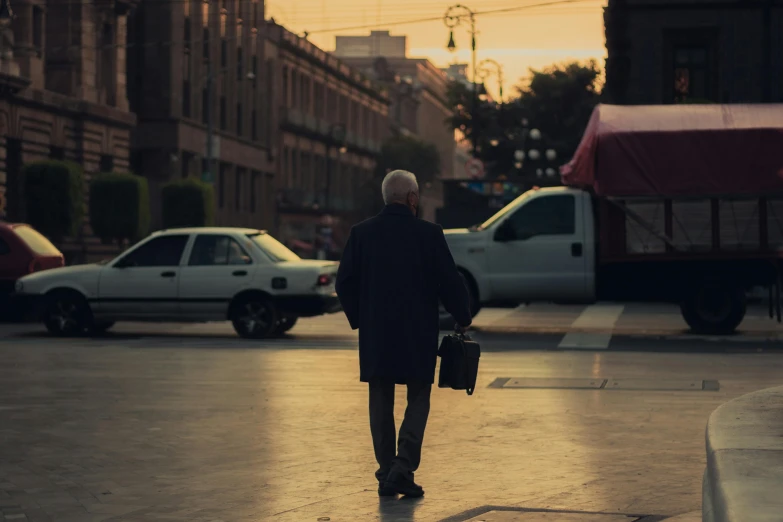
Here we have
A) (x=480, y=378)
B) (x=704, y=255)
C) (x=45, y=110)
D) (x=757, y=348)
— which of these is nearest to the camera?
(x=480, y=378)

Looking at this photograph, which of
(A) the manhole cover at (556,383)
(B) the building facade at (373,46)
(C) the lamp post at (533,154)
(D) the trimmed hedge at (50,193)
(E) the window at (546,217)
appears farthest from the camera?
(B) the building facade at (373,46)

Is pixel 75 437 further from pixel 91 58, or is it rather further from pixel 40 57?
pixel 91 58

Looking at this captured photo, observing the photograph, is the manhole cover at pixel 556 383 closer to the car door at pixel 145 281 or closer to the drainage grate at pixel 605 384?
the drainage grate at pixel 605 384

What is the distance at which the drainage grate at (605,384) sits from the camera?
14.5 m

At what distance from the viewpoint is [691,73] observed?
42312 millimetres

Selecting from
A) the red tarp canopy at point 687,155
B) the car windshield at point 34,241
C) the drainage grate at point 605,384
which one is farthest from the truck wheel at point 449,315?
the drainage grate at point 605,384

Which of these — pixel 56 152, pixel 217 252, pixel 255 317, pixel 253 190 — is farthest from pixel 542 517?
pixel 253 190

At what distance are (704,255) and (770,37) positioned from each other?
19884 millimetres

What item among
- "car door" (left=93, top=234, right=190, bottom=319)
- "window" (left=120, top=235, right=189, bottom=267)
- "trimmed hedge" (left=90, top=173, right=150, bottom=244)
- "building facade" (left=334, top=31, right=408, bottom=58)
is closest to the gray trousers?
"car door" (left=93, top=234, right=190, bottom=319)

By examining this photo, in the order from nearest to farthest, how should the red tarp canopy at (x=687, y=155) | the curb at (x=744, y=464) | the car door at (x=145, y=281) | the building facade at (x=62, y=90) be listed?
the curb at (x=744, y=464)
the car door at (x=145, y=281)
the red tarp canopy at (x=687, y=155)
the building facade at (x=62, y=90)

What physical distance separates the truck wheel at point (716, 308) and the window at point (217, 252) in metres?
6.57

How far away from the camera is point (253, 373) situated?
53.0 feet

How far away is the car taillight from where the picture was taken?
978 inches

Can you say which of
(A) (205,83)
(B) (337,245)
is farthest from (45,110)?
(B) (337,245)
